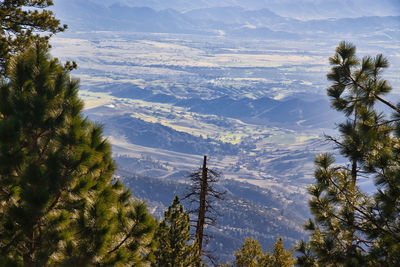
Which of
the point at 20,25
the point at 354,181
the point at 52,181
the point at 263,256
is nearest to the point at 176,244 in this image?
the point at 354,181

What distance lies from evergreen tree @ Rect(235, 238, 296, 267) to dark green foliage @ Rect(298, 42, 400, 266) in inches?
396

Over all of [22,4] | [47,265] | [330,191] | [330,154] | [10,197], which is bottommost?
[47,265]

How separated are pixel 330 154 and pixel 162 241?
7.76m

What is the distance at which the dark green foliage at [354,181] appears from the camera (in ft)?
30.6

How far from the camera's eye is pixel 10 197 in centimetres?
733

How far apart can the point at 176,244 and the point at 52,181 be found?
954 cm

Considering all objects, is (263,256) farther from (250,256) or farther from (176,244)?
(176,244)

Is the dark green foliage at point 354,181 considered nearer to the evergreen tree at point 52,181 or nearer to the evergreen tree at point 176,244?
the evergreen tree at point 52,181

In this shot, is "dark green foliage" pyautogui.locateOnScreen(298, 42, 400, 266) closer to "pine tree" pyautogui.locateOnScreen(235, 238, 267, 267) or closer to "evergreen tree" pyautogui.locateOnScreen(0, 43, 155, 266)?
"evergreen tree" pyautogui.locateOnScreen(0, 43, 155, 266)

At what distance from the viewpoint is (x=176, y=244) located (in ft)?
52.6

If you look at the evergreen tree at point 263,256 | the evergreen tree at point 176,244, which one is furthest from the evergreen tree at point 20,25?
the evergreen tree at point 263,256

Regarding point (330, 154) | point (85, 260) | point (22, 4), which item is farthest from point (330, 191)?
point (22, 4)

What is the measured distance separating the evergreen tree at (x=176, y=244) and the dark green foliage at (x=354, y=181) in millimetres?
5190

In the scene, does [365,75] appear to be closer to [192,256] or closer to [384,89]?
[384,89]
